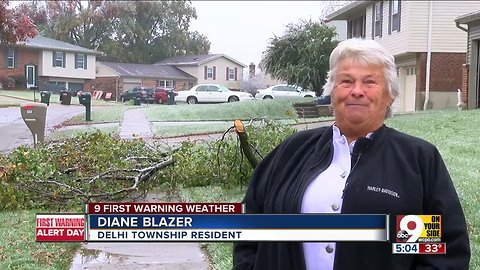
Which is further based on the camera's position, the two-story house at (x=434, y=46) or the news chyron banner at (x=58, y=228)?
the two-story house at (x=434, y=46)

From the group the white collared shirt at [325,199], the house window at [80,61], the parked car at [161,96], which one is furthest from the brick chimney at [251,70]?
the white collared shirt at [325,199]

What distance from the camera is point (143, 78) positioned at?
66.9 metres

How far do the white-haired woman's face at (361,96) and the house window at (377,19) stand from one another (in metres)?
28.3

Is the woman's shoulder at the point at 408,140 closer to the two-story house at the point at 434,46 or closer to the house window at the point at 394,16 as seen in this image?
the two-story house at the point at 434,46

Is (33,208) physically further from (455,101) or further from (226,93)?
(226,93)

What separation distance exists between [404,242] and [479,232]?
12.3 ft

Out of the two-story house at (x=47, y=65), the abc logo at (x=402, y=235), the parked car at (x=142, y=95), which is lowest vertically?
the abc logo at (x=402, y=235)

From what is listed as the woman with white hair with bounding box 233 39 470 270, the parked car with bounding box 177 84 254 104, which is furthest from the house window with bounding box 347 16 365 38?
the woman with white hair with bounding box 233 39 470 270

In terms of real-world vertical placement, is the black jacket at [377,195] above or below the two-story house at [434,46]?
below

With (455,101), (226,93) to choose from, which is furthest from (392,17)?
(226,93)

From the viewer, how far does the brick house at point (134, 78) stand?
215 feet

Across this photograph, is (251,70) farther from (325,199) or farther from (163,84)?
(325,199)

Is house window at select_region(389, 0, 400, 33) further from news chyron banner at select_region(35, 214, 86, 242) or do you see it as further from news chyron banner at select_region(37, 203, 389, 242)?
news chyron banner at select_region(35, 214, 86, 242)

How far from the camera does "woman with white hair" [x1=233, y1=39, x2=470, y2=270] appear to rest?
2477mm
